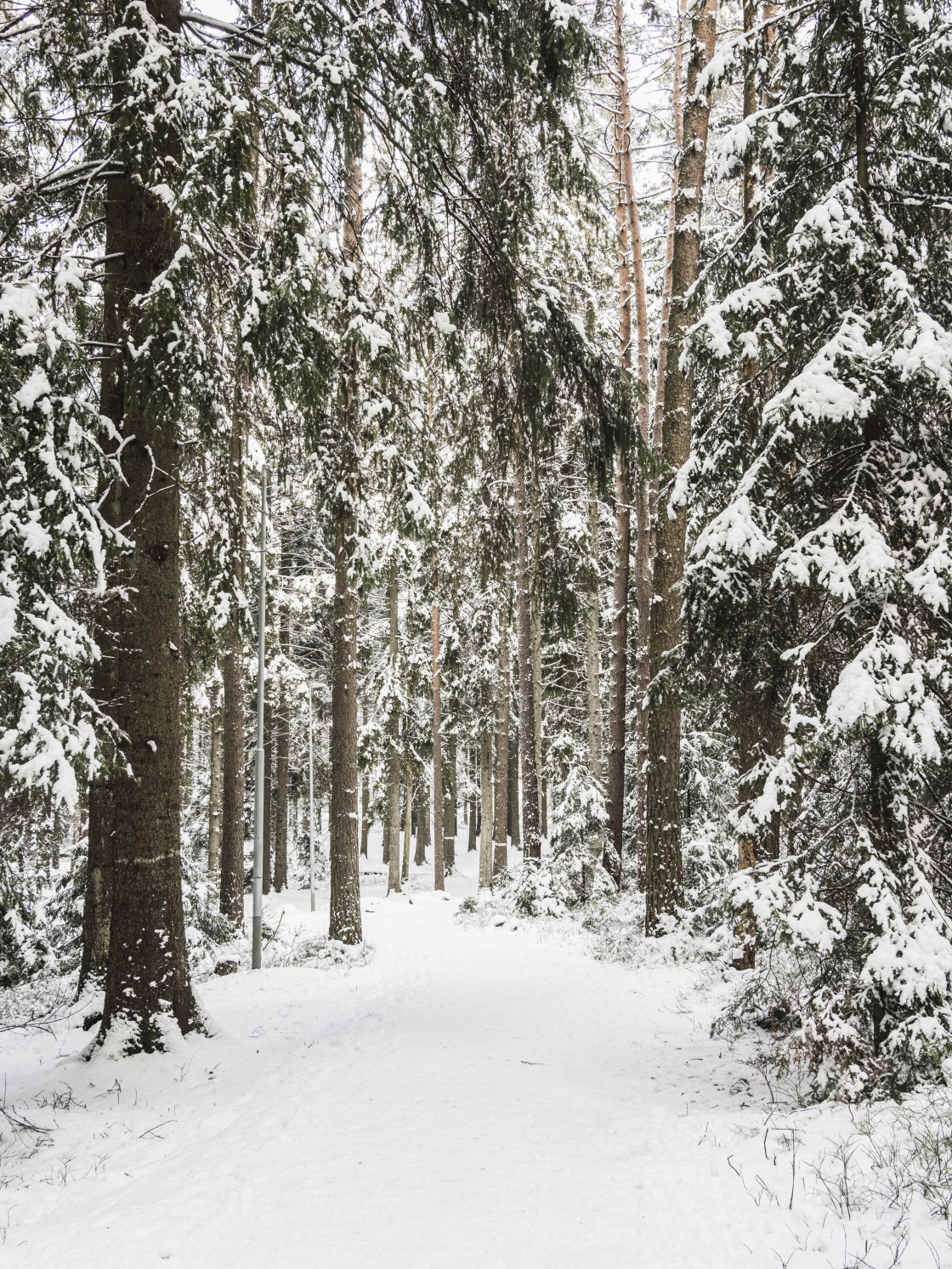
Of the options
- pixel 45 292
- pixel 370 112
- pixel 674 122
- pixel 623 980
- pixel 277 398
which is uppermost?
pixel 674 122

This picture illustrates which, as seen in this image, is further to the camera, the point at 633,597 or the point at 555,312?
the point at 633,597

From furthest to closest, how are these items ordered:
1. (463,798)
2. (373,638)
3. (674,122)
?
(463,798) → (373,638) → (674,122)

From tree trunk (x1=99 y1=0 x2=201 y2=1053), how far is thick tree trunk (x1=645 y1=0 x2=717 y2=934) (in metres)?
5.15

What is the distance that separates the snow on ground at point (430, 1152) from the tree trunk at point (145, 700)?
19.4 inches

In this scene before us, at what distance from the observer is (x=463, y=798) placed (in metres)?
39.6

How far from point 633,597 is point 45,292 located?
14082 mm

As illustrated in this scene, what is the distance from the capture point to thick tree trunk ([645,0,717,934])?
27.6ft

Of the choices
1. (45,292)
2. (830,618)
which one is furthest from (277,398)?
(830,618)

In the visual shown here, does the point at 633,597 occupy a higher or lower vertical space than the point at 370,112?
lower

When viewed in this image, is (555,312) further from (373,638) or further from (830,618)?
(373,638)

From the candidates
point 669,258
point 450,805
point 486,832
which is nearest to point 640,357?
point 669,258

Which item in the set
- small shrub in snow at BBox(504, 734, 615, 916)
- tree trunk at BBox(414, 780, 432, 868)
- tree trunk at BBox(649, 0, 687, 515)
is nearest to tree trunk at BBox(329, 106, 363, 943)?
small shrub in snow at BBox(504, 734, 615, 916)

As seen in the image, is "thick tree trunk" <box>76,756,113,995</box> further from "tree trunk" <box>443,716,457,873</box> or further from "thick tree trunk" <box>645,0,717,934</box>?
"tree trunk" <box>443,716,457,873</box>

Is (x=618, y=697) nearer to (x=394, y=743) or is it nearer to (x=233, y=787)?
(x=233, y=787)
